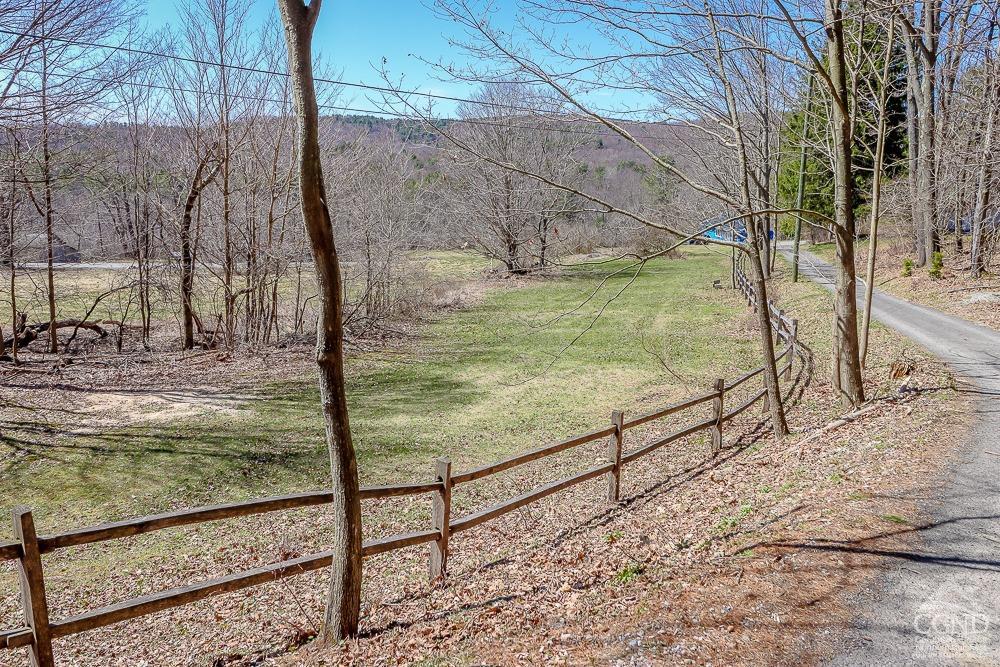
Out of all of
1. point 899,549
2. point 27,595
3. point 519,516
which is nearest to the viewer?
point 27,595

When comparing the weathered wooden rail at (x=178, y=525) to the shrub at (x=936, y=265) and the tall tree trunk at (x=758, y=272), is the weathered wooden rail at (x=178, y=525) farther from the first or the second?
the shrub at (x=936, y=265)

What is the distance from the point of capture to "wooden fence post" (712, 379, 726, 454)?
9.84 metres

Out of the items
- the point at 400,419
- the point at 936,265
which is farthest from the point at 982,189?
the point at 400,419

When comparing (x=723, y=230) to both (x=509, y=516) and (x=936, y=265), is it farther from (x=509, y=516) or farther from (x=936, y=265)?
(x=936, y=265)

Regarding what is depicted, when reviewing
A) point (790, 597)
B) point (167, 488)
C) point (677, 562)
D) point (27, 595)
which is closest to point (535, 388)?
point (167, 488)

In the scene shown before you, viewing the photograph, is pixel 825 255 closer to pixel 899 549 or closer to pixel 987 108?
pixel 987 108

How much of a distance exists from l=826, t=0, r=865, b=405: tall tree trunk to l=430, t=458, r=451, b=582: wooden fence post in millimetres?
6581

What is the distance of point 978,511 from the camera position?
597 cm

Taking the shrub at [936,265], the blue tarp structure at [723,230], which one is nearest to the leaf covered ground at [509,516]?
the blue tarp structure at [723,230]

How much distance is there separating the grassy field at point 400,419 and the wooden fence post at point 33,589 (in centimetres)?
510

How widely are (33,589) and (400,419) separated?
916 centimetres

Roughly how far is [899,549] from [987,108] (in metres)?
15.1

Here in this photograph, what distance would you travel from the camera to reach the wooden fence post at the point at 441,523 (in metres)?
6.02

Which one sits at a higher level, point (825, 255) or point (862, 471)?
point (825, 255)
